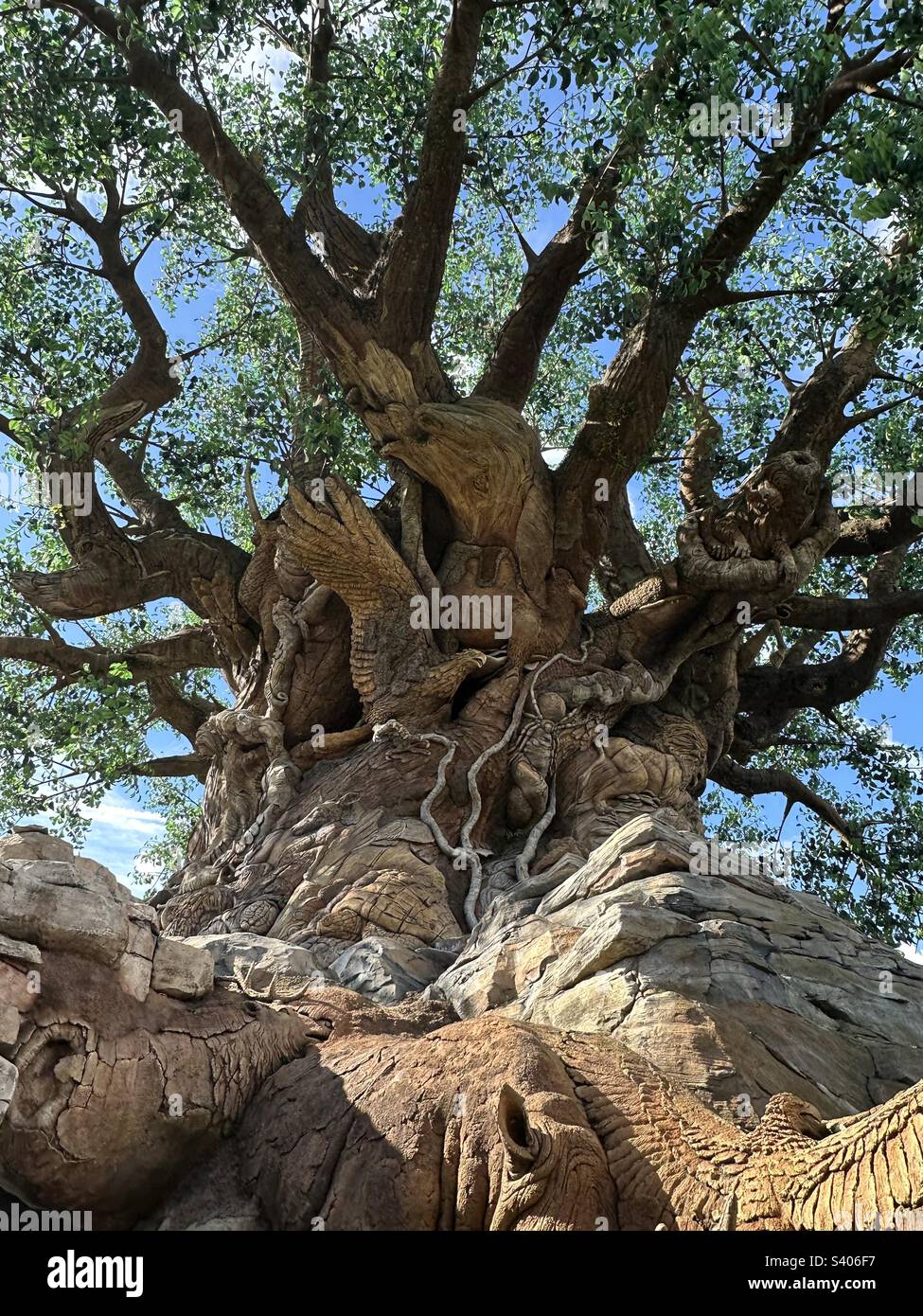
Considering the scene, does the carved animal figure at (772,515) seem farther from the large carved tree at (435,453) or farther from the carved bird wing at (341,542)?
the carved bird wing at (341,542)

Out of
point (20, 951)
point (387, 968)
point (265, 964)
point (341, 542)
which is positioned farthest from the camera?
point (341, 542)

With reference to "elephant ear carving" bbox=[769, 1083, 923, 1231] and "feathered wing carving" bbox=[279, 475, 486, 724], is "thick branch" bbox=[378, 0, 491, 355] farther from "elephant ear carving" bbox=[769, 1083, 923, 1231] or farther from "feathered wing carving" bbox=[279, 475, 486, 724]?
"elephant ear carving" bbox=[769, 1083, 923, 1231]

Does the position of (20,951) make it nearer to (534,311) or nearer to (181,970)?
(181,970)

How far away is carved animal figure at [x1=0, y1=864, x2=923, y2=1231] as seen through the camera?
10.9 feet

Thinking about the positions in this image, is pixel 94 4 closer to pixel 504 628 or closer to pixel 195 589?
pixel 195 589

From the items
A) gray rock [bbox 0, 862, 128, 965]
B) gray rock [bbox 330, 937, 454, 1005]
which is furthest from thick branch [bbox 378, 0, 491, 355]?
gray rock [bbox 0, 862, 128, 965]

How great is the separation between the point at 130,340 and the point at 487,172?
4.53 meters

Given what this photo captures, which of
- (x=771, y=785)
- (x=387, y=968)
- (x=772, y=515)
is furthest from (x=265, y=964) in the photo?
(x=771, y=785)

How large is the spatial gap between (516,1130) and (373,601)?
5744 millimetres

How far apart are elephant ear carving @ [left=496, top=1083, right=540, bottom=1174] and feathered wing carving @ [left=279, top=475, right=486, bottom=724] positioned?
519 cm

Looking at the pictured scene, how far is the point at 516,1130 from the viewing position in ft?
11.8

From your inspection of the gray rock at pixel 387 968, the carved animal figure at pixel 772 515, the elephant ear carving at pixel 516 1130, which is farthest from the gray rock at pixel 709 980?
the carved animal figure at pixel 772 515
